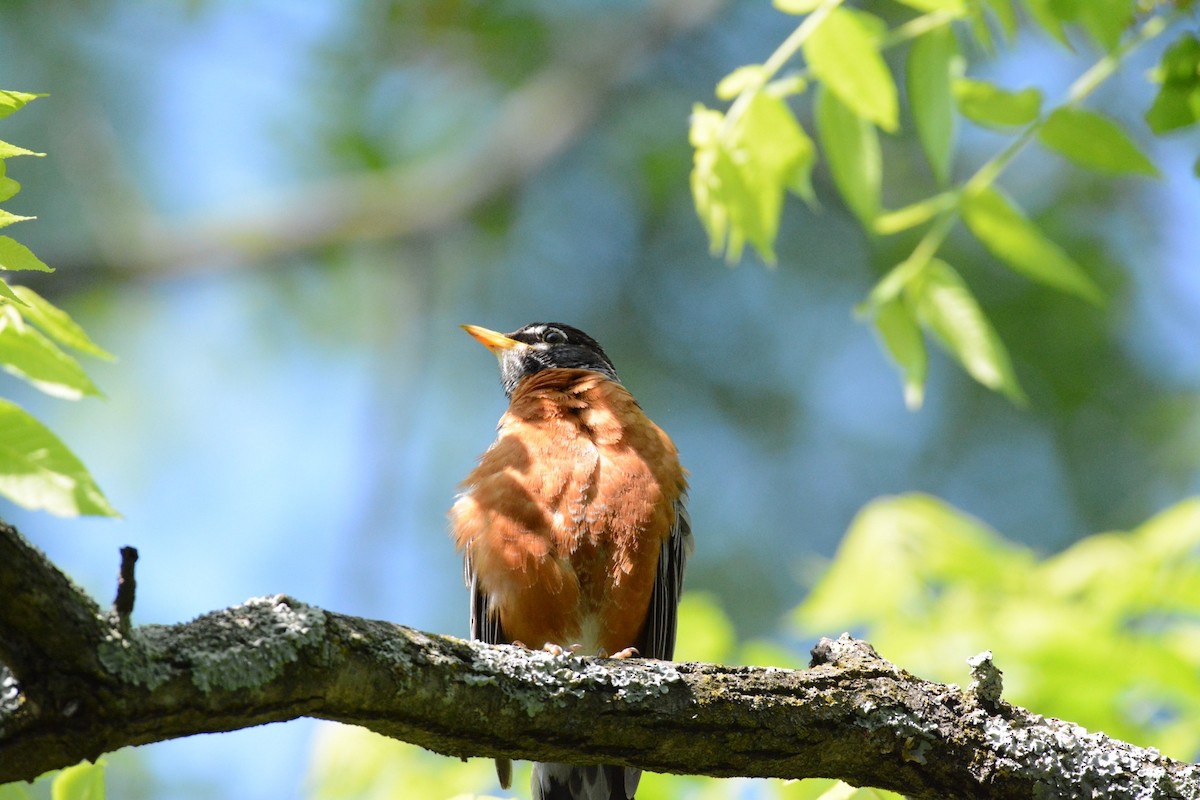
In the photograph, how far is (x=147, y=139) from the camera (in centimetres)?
1507

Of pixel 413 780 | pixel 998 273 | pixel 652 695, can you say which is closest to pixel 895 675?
pixel 652 695

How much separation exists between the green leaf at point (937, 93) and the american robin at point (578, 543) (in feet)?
6.98

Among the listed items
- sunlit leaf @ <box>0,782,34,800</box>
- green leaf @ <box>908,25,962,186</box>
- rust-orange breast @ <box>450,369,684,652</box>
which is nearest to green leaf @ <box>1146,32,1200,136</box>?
green leaf @ <box>908,25,962,186</box>

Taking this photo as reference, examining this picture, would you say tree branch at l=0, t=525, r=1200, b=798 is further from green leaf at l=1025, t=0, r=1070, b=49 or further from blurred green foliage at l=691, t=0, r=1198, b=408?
green leaf at l=1025, t=0, r=1070, b=49

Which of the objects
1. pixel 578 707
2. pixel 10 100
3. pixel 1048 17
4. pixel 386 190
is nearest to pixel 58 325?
pixel 10 100

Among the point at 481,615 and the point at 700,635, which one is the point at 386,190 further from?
the point at 700,635

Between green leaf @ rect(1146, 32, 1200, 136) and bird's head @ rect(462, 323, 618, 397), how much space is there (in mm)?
4500

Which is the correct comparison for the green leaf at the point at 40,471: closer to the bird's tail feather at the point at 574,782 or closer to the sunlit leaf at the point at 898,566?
the bird's tail feather at the point at 574,782

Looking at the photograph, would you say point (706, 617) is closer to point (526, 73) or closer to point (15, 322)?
point (15, 322)

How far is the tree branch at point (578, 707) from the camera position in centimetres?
253

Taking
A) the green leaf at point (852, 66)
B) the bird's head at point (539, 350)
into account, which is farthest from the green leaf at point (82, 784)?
the bird's head at point (539, 350)

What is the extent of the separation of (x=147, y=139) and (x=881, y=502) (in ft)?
41.7

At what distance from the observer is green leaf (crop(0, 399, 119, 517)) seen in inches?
113

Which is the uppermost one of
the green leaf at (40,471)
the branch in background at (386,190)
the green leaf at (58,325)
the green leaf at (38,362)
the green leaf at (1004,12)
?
the branch in background at (386,190)
